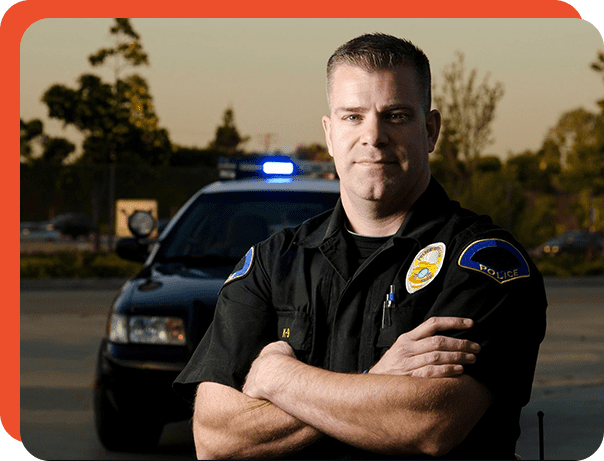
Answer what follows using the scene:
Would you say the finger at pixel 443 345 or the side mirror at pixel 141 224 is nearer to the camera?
the finger at pixel 443 345

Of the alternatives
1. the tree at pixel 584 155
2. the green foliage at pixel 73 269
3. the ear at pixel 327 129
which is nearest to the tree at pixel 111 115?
the green foliage at pixel 73 269

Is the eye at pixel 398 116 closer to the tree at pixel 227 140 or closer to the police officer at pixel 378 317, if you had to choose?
the police officer at pixel 378 317

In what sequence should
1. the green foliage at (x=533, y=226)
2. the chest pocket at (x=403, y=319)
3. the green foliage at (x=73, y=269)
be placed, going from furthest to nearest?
1. the green foliage at (x=533, y=226)
2. the green foliage at (x=73, y=269)
3. the chest pocket at (x=403, y=319)

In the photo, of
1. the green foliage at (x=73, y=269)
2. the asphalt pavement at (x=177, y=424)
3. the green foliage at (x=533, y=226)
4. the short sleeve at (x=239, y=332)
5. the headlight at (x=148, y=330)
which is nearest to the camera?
the short sleeve at (x=239, y=332)

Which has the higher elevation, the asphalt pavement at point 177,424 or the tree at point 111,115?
the tree at point 111,115

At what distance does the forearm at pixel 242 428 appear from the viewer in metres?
2.31

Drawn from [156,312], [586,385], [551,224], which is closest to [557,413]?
[586,385]

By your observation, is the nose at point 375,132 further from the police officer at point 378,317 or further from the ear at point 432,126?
the ear at point 432,126

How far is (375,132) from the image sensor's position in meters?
2.34

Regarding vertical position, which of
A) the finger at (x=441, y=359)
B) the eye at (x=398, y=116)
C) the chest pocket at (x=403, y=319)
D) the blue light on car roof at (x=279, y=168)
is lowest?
the finger at (x=441, y=359)

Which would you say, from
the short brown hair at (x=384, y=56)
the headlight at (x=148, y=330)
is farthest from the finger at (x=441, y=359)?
the headlight at (x=148, y=330)

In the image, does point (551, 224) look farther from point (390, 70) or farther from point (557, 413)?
point (390, 70)

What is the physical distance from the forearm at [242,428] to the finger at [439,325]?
37 centimetres

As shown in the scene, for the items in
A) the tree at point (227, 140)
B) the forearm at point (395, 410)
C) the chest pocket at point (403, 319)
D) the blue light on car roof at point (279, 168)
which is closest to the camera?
the forearm at point (395, 410)
